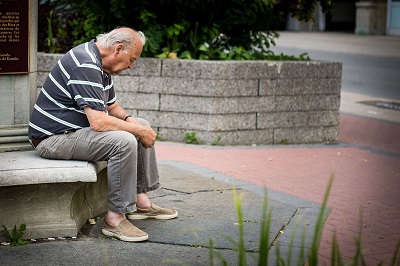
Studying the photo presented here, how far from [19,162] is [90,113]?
0.51m

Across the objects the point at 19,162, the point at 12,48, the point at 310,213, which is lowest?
the point at 310,213

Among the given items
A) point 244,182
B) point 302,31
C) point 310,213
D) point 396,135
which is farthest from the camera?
point 302,31

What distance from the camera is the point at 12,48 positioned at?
541 cm

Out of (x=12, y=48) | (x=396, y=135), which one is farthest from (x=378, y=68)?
(x=12, y=48)

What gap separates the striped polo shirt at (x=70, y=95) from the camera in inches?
199

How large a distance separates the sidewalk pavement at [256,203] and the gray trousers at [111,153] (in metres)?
0.29

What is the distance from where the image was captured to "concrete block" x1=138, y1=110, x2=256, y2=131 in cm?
867

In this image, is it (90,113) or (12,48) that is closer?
(90,113)

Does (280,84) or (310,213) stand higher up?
(280,84)

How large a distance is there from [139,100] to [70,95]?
12.3 feet

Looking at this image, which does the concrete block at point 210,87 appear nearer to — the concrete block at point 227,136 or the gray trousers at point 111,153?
the concrete block at point 227,136

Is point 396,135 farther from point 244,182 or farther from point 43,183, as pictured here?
point 43,183

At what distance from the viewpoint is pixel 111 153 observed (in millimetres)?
5102

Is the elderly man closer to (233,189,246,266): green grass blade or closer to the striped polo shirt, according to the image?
the striped polo shirt
